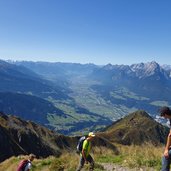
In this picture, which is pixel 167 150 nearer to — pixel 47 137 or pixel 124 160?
pixel 124 160

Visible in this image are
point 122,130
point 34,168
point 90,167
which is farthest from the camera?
point 122,130

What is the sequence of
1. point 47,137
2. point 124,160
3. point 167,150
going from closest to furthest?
point 167,150 < point 124,160 < point 47,137

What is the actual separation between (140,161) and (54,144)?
96768 millimetres

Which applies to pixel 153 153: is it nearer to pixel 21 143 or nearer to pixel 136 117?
pixel 21 143

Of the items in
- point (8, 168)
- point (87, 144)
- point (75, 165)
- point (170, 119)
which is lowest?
point (8, 168)

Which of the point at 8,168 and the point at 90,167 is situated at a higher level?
the point at 90,167

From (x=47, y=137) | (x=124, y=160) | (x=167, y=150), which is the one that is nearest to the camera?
(x=167, y=150)

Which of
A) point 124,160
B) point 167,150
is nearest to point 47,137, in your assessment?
point 124,160

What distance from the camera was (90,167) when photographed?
63.3 feet

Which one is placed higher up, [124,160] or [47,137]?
[124,160]

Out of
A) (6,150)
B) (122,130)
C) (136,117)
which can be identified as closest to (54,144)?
(6,150)

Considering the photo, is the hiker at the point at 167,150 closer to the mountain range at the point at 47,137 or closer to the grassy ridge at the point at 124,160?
the grassy ridge at the point at 124,160

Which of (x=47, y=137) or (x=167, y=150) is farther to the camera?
(x=47, y=137)

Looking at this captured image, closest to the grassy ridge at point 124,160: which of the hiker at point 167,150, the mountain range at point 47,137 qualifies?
the hiker at point 167,150
